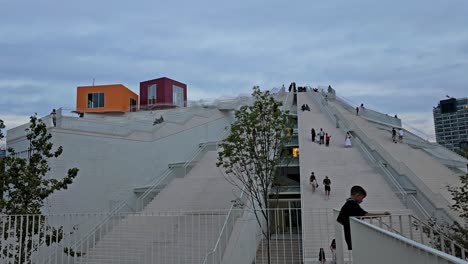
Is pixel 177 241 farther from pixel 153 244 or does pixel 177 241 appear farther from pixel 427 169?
pixel 427 169

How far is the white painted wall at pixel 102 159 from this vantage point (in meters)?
18.1

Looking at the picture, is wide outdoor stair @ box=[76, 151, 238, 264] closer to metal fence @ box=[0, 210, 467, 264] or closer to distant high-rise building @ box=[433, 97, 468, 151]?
metal fence @ box=[0, 210, 467, 264]

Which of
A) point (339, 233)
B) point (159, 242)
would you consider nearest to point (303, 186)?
point (159, 242)

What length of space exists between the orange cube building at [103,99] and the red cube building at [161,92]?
2860mm

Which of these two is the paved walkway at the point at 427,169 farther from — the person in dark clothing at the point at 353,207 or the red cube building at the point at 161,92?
the red cube building at the point at 161,92

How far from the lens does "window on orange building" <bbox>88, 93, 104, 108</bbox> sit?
53375 millimetres

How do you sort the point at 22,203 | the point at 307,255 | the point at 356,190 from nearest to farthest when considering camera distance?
the point at 356,190 → the point at 22,203 → the point at 307,255

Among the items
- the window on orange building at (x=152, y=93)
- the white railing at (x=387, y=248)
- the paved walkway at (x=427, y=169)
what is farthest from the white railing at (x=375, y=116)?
the white railing at (x=387, y=248)

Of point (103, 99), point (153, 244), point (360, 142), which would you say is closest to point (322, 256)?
point (153, 244)

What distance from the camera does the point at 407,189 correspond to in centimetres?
1767

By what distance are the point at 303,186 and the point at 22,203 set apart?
1287cm

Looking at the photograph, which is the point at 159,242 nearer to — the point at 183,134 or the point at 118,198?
the point at 118,198

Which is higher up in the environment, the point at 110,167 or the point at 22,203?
the point at 110,167

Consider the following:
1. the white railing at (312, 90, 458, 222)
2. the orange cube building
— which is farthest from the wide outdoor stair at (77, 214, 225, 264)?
the orange cube building
